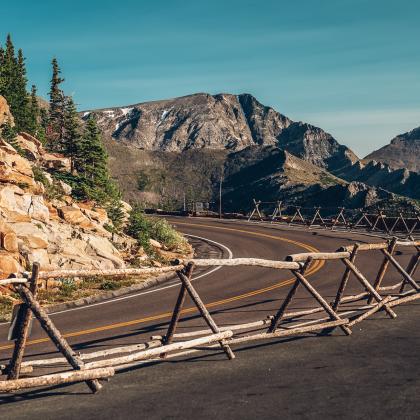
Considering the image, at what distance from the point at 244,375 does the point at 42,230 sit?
15.3 meters

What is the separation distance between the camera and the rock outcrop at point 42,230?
1877cm

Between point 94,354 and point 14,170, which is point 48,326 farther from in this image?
point 14,170

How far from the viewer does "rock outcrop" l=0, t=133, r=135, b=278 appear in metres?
18.8

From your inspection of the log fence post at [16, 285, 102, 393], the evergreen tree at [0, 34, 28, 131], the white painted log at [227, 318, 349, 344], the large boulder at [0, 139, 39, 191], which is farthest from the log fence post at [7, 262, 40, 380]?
the evergreen tree at [0, 34, 28, 131]

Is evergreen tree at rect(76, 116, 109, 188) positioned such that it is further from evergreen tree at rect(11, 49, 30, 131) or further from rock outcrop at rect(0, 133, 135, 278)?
evergreen tree at rect(11, 49, 30, 131)

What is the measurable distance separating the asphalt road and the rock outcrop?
18.1 feet

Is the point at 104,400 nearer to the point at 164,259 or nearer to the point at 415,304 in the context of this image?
the point at 415,304

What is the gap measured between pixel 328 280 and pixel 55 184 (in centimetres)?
1707

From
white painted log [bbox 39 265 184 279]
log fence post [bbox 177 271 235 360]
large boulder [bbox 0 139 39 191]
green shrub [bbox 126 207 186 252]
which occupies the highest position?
large boulder [bbox 0 139 39 191]

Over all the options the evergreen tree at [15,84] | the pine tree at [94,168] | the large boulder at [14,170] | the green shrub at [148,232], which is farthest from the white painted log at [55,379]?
the evergreen tree at [15,84]

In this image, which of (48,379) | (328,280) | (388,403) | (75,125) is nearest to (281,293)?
(328,280)

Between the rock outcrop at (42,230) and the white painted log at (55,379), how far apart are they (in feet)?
37.3

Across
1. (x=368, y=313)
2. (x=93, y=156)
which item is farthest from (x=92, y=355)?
(x=93, y=156)

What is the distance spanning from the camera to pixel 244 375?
7973mm
